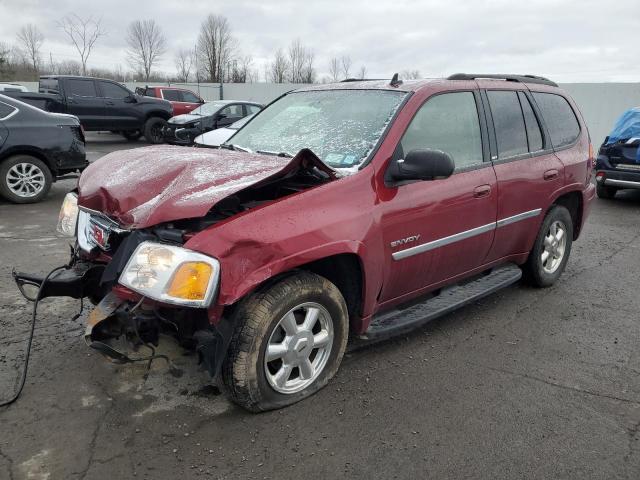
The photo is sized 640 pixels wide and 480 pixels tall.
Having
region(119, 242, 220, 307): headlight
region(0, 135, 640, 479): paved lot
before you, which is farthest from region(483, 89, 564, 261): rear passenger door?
region(119, 242, 220, 307): headlight

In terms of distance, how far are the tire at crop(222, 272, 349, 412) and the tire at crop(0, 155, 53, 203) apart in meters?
6.61

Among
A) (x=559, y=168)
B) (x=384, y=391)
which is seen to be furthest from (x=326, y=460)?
(x=559, y=168)

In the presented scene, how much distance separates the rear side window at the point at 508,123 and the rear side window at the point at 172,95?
18.8 m

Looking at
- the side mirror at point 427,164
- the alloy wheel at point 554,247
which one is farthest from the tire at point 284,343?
the alloy wheel at point 554,247

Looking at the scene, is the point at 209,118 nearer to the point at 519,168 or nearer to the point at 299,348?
the point at 519,168

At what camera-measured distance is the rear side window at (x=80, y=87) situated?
14.9 metres

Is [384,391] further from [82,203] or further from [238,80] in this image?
[238,80]

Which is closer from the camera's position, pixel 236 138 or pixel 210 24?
pixel 236 138

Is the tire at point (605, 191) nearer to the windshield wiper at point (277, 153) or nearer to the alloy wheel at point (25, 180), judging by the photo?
the windshield wiper at point (277, 153)

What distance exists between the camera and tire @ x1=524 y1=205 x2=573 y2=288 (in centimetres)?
466

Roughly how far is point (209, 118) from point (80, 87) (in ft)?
12.3

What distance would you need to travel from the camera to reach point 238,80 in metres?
53.9

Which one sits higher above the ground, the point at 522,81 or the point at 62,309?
the point at 522,81

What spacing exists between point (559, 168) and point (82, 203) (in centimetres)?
377
